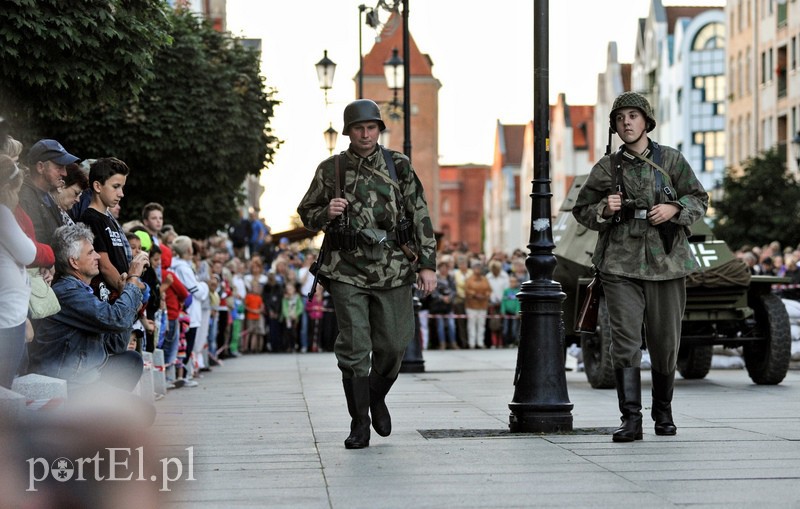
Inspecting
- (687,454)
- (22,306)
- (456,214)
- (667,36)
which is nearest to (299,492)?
(22,306)

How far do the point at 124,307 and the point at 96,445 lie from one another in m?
4.54

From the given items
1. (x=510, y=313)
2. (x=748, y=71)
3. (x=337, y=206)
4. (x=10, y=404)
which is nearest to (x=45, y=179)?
(x=337, y=206)

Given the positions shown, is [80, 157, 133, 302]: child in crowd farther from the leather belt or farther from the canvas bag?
the leather belt

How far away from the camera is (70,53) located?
Answer: 1586 centimetres

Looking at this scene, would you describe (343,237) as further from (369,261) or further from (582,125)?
(582,125)

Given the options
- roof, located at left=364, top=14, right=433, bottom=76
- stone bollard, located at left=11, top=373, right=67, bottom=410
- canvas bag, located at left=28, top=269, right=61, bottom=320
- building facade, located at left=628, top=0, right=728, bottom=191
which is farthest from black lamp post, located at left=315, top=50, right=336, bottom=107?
roof, located at left=364, top=14, right=433, bottom=76

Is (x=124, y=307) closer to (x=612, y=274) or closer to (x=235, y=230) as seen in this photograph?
(x=612, y=274)

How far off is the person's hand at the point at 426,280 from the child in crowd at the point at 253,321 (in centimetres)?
1943

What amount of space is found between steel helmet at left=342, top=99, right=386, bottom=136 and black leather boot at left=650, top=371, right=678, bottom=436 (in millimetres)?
2300

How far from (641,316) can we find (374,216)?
1750mm

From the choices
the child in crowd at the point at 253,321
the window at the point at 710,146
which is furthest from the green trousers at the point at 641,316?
the window at the point at 710,146

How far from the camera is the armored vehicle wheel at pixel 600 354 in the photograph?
15.0 m

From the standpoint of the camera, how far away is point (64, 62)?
1576 centimetres

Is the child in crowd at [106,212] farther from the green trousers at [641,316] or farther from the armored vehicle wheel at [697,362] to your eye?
the armored vehicle wheel at [697,362]
